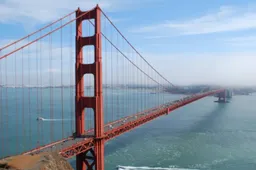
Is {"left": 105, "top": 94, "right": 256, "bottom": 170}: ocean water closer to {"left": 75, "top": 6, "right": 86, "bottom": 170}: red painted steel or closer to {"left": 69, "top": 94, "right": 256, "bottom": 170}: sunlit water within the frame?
{"left": 69, "top": 94, "right": 256, "bottom": 170}: sunlit water

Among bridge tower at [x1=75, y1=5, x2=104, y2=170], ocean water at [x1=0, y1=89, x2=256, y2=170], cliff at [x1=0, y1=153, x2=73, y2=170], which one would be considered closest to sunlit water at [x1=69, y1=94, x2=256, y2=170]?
ocean water at [x1=0, y1=89, x2=256, y2=170]

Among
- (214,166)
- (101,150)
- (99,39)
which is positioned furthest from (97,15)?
(214,166)

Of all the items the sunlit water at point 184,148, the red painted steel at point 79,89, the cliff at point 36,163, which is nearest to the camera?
the cliff at point 36,163

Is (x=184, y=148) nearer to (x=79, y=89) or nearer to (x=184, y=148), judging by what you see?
(x=184, y=148)

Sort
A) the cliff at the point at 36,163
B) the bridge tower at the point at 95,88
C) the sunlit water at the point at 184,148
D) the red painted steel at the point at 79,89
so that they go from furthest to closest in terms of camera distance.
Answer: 1. the sunlit water at the point at 184,148
2. the red painted steel at the point at 79,89
3. the bridge tower at the point at 95,88
4. the cliff at the point at 36,163

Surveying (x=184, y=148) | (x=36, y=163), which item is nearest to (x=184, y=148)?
(x=184, y=148)

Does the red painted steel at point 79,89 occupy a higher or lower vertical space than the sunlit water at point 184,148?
higher

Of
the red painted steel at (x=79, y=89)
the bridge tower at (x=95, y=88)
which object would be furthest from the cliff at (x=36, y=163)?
the red painted steel at (x=79, y=89)

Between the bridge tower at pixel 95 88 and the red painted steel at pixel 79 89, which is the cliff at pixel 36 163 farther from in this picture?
the red painted steel at pixel 79 89

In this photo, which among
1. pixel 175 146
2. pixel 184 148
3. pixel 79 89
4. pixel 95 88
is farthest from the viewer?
pixel 175 146
